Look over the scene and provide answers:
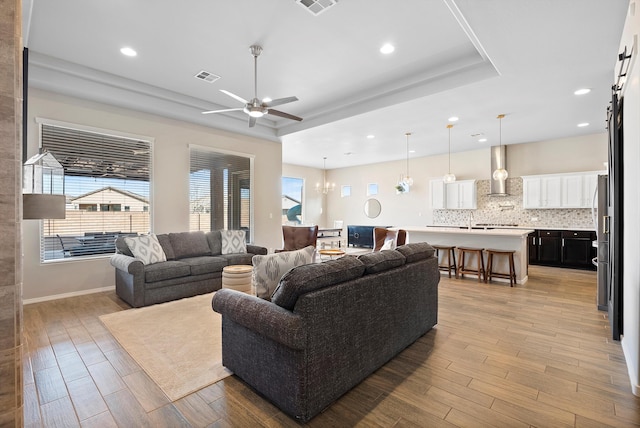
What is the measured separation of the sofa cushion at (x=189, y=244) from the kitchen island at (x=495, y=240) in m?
4.08

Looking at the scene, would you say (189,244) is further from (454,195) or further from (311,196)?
(454,195)

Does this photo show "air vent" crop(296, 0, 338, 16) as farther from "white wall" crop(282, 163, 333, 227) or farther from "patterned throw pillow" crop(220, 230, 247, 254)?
"white wall" crop(282, 163, 333, 227)

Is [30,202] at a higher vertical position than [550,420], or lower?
higher

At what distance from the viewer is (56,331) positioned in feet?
10.6

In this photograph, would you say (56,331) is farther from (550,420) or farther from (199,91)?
(550,420)

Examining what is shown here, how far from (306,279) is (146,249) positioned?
3508 mm

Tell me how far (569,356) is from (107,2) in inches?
210

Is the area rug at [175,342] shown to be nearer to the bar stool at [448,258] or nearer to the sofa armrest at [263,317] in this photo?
the sofa armrest at [263,317]

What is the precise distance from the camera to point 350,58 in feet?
13.1

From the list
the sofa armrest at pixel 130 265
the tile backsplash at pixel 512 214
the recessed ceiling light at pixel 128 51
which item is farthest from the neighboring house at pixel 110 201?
the tile backsplash at pixel 512 214

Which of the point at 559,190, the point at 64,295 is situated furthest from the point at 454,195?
the point at 64,295

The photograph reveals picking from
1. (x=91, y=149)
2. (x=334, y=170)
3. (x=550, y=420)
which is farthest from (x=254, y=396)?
(x=334, y=170)

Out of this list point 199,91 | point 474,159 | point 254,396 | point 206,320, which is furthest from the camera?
point 474,159

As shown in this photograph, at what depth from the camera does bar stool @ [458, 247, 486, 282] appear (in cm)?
556
